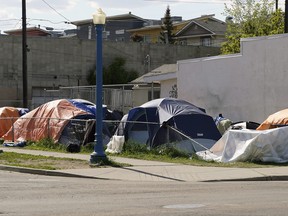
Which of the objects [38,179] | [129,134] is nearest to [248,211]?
[38,179]

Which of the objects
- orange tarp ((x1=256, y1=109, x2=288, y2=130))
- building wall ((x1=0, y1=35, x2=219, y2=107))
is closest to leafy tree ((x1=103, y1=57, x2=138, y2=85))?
building wall ((x1=0, y1=35, x2=219, y2=107))

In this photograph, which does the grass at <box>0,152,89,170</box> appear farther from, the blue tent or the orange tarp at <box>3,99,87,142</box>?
the orange tarp at <box>3,99,87,142</box>

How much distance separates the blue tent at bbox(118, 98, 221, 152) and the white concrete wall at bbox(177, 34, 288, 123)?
182 inches

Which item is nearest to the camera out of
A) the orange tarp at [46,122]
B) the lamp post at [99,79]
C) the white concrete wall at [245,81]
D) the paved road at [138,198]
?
the paved road at [138,198]

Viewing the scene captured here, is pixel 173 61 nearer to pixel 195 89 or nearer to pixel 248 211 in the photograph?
pixel 195 89

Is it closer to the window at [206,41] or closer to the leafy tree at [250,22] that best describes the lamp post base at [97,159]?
the leafy tree at [250,22]

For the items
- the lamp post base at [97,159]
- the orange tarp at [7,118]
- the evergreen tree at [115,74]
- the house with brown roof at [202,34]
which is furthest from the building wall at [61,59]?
the lamp post base at [97,159]

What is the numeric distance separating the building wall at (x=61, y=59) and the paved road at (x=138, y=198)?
43.5 m

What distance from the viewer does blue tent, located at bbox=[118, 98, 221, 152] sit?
971 inches

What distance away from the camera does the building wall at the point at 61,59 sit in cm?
6347

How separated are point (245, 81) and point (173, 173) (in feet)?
42.2

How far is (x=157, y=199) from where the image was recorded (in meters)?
13.0

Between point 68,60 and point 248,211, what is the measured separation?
187ft

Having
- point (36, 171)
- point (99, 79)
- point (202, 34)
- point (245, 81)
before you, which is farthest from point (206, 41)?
point (36, 171)
